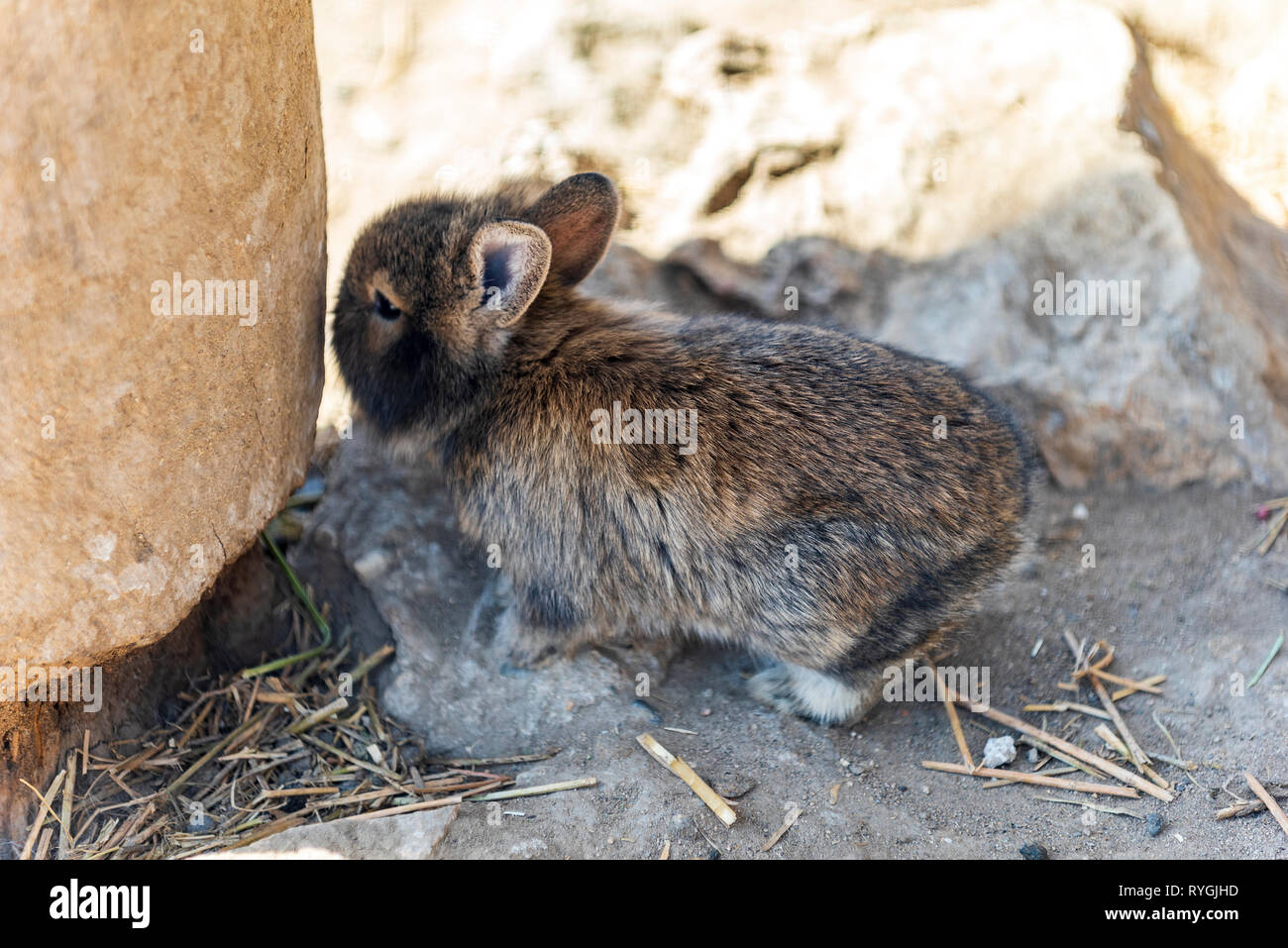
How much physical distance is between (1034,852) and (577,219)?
3.16m

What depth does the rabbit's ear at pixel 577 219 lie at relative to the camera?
4695 mm

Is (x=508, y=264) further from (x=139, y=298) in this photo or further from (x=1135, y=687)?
(x=1135, y=687)

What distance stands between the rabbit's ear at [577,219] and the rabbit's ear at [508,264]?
21 cm

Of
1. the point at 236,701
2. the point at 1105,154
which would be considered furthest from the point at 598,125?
the point at 236,701

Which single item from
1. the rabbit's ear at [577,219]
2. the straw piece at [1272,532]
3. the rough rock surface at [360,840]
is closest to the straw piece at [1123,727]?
the straw piece at [1272,532]

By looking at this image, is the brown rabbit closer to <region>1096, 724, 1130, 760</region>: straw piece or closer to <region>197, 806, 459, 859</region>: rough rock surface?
<region>1096, 724, 1130, 760</region>: straw piece

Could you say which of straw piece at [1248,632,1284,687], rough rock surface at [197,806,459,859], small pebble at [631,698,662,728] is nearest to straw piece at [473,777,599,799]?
rough rock surface at [197,806,459,859]

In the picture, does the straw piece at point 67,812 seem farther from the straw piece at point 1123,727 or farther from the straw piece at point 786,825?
the straw piece at point 1123,727

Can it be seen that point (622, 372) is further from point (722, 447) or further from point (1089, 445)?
point (1089, 445)

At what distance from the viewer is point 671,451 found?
439 cm

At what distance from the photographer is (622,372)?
4.54m

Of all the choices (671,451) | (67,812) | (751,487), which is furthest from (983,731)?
(67,812)

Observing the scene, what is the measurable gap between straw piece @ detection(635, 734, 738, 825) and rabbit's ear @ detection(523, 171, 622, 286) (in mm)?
2090

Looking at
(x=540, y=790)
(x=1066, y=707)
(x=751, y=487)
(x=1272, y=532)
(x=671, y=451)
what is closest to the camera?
(x=540, y=790)
